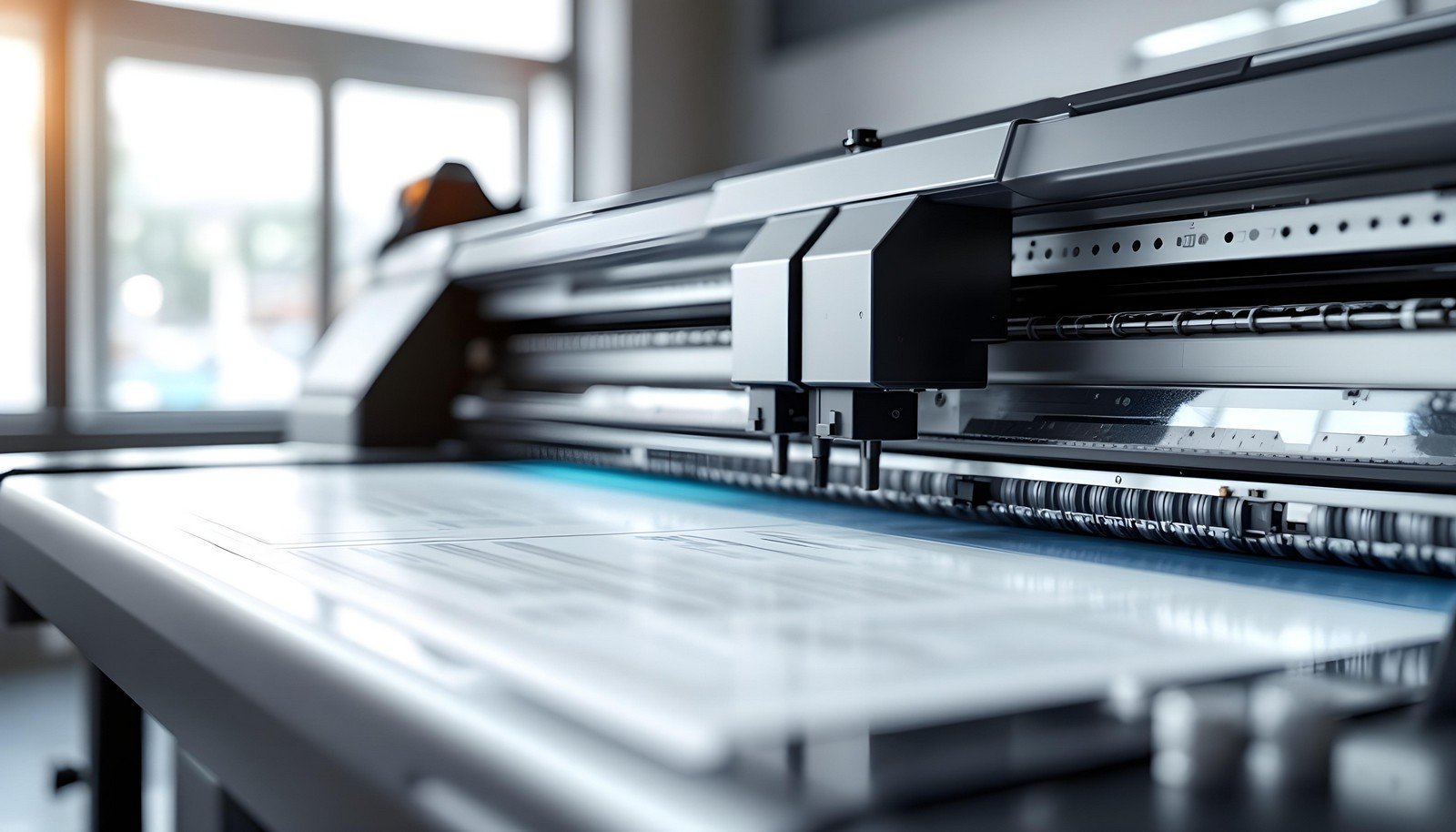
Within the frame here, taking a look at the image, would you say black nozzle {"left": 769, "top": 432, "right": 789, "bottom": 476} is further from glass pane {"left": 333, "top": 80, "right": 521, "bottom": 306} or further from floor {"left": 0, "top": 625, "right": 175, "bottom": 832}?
glass pane {"left": 333, "top": 80, "right": 521, "bottom": 306}

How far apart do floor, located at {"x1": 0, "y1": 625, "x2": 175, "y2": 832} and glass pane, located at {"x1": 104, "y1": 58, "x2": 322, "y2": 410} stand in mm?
803

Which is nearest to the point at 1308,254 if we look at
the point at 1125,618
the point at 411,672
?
the point at 1125,618

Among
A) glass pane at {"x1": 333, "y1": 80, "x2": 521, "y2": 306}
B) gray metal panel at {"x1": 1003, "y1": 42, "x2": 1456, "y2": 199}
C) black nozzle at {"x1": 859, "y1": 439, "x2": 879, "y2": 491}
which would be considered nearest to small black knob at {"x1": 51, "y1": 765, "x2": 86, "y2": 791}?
black nozzle at {"x1": 859, "y1": 439, "x2": 879, "y2": 491}

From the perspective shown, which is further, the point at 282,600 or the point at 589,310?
the point at 589,310

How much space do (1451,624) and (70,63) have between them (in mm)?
4226

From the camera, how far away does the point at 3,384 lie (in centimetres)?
375

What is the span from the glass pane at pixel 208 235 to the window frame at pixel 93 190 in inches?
1.7

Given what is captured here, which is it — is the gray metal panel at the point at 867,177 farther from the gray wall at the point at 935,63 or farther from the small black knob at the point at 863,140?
the gray wall at the point at 935,63

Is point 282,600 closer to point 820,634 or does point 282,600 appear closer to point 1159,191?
point 820,634

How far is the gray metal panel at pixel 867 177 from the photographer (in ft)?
3.34

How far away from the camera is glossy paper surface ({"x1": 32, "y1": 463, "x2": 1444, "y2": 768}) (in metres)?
0.48

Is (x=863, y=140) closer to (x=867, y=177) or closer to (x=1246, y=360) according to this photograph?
(x=867, y=177)

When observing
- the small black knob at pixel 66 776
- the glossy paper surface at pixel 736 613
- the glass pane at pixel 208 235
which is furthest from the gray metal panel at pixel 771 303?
the glass pane at pixel 208 235

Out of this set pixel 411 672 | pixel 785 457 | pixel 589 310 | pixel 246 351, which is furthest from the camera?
pixel 246 351
